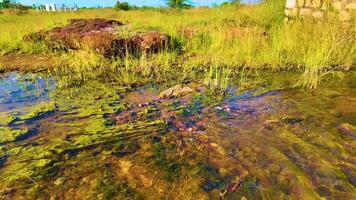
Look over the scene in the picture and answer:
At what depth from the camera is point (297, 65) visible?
528cm

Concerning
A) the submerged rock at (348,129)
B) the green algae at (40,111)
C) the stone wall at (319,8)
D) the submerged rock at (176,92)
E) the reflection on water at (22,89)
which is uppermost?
the stone wall at (319,8)

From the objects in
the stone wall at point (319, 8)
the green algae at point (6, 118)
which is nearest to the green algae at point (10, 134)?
the green algae at point (6, 118)

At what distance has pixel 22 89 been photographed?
4.55m

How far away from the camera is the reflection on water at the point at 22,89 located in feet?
13.0

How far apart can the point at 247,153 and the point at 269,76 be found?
8.78ft

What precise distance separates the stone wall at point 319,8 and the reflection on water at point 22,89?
5.66 metres

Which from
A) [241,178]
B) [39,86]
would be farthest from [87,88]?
[241,178]

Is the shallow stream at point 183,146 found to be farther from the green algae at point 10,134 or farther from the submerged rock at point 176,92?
the submerged rock at point 176,92

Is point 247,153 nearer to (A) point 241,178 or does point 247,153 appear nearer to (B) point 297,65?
(A) point 241,178

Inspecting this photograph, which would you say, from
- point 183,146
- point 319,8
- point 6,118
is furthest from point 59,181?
point 319,8

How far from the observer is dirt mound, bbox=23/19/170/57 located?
615cm

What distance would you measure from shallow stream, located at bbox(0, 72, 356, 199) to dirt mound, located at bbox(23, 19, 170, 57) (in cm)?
232

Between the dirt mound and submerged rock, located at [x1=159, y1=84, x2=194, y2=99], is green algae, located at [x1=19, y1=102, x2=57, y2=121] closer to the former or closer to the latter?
submerged rock, located at [x1=159, y1=84, x2=194, y2=99]

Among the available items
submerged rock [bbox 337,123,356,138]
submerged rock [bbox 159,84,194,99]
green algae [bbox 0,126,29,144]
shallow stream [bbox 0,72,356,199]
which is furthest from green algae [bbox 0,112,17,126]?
submerged rock [bbox 337,123,356,138]
